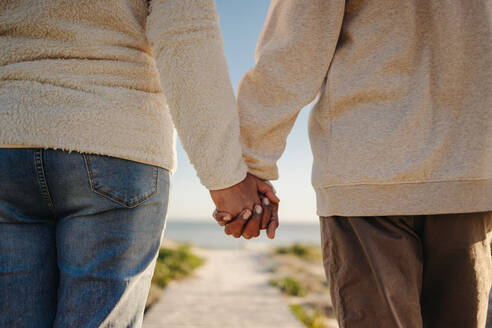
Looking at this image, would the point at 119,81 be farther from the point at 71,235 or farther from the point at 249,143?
the point at 249,143

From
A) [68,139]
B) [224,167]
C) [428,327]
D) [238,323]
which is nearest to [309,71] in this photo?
[224,167]

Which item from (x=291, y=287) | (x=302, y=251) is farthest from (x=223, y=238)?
(x=291, y=287)

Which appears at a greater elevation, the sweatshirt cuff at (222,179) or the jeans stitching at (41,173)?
the jeans stitching at (41,173)

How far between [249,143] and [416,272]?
0.71m

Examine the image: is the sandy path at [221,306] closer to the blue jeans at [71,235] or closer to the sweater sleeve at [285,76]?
the sweater sleeve at [285,76]

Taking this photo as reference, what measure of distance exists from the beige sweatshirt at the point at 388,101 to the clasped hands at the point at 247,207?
0.27ft

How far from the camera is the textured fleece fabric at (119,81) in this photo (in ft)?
2.88

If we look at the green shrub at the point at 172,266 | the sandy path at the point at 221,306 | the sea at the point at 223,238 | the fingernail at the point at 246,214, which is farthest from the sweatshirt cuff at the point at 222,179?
the sea at the point at 223,238

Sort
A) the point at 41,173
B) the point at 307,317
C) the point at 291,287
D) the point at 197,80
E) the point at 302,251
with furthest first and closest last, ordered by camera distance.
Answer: the point at 302,251, the point at 291,287, the point at 307,317, the point at 197,80, the point at 41,173

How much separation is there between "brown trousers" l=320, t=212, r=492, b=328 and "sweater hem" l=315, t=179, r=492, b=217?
4cm

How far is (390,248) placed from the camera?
1.14 meters

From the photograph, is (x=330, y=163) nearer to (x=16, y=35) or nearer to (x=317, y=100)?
(x=317, y=100)

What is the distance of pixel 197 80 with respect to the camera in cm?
104

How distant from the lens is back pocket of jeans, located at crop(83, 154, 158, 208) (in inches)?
34.5
